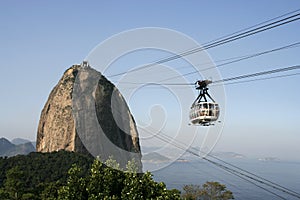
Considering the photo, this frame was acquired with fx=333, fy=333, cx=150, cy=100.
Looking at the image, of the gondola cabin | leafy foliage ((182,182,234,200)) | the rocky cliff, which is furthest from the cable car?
the rocky cliff

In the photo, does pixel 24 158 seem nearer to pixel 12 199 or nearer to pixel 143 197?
pixel 12 199

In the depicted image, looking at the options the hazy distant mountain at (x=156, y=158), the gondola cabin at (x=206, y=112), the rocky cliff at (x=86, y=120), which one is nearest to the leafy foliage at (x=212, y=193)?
the hazy distant mountain at (x=156, y=158)

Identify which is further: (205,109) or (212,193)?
(212,193)

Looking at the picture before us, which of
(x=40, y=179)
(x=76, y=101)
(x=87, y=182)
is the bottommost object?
(x=40, y=179)

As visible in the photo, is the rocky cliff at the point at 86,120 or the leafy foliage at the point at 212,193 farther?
the rocky cliff at the point at 86,120

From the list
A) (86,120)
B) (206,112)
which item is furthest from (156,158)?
(206,112)

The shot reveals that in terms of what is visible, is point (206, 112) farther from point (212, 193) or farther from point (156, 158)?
point (156, 158)

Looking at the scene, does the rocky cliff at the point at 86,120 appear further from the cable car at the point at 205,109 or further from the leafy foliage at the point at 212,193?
the cable car at the point at 205,109

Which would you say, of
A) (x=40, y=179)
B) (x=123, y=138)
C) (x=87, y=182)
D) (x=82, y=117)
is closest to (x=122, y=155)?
(x=123, y=138)
